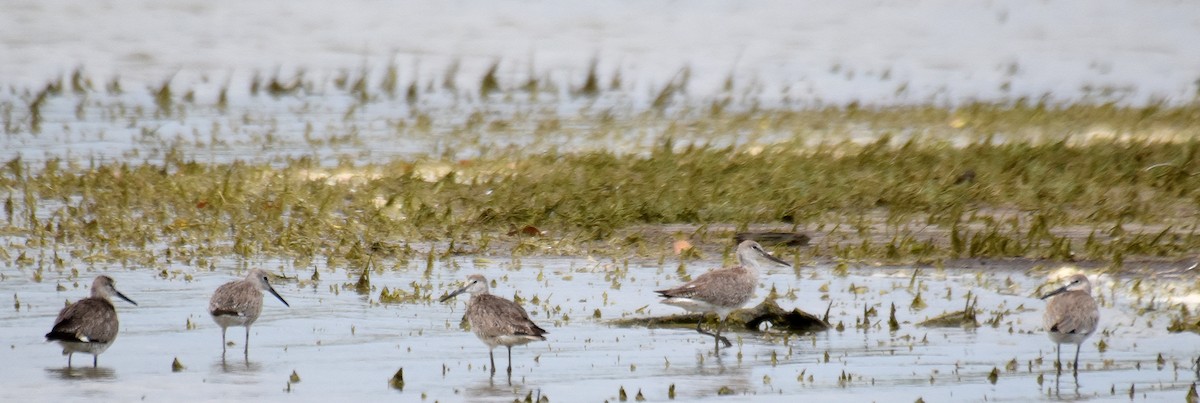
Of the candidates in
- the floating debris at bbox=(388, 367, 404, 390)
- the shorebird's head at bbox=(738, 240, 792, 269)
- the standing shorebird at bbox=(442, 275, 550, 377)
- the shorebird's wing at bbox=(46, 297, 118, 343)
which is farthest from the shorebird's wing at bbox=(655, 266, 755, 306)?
the shorebird's wing at bbox=(46, 297, 118, 343)

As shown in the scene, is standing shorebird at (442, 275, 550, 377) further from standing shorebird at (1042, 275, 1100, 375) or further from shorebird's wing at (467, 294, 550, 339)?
standing shorebird at (1042, 275, 1100, 375)

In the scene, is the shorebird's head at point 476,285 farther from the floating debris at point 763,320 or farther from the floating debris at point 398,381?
the floating debris at point 398,381

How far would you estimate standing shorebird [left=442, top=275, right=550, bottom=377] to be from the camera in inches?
433

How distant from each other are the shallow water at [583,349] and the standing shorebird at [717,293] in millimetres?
270

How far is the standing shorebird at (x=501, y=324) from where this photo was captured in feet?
36.1

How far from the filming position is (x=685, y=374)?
36.1 ft

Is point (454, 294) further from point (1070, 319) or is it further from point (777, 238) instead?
point (777, 238)

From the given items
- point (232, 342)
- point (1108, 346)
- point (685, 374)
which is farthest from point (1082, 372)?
point (232, 342)

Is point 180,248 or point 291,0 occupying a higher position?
point 291,0

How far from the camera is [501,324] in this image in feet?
36.3

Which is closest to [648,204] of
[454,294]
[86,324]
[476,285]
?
[454,294]

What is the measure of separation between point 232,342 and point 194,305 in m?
1.47

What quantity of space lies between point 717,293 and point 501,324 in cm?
206

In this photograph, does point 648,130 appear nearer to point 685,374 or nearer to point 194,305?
point 194,305
